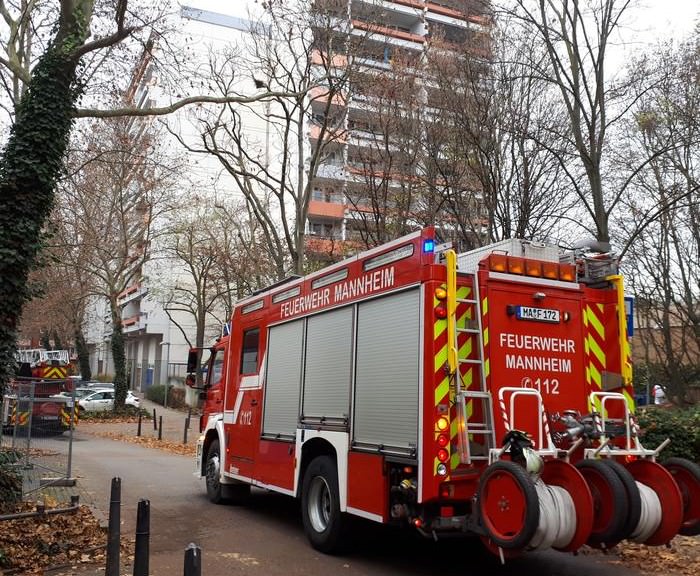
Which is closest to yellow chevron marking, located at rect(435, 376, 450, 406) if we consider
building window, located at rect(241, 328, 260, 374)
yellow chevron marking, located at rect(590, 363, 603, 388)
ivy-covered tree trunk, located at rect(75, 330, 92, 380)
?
yellow chevron marking, located at rect(590, 363, 603, 388)

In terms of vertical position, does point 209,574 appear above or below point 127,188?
below

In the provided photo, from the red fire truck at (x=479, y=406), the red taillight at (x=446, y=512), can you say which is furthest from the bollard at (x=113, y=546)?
the red taillight at (x=446, y=512)

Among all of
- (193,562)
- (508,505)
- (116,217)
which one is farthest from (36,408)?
(116,217)

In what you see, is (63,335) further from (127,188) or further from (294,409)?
(294,409)

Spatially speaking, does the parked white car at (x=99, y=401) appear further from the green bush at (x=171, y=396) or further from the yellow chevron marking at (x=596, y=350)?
the yellow chevron marking at (x=596, y=350)

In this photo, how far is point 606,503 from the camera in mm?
5348

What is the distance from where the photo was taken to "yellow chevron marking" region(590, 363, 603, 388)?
22.4 feet

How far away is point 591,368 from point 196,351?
7478mm

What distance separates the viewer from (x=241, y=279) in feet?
106

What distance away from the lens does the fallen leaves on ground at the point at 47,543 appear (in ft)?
21.9

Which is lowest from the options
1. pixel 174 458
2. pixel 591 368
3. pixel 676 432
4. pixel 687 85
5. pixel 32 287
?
pixel 174 458

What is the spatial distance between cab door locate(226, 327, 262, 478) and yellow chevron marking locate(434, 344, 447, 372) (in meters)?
4.11

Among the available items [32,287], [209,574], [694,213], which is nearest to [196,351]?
[32,287]

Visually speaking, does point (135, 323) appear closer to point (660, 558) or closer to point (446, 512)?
point (660, 558)
